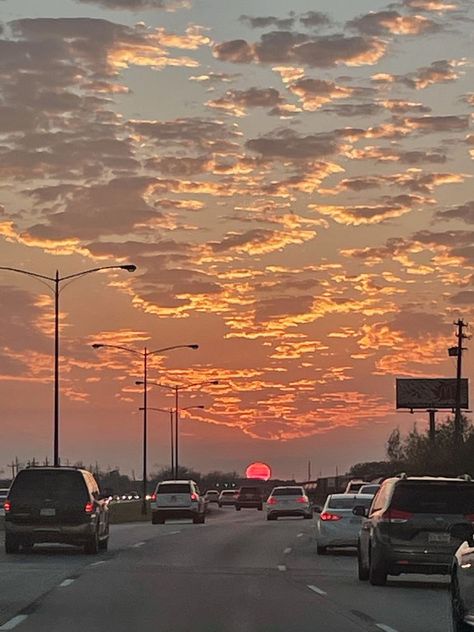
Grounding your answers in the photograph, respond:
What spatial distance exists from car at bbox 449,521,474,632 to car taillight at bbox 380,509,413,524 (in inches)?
380

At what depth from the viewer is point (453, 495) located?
26.0m

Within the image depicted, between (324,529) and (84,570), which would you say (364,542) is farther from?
(324,529)

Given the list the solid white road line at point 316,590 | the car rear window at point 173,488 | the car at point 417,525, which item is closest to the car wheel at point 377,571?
the car at point 417,525

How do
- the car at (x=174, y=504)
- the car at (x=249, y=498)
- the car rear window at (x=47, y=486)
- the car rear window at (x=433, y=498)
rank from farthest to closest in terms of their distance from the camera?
the car at (x=249, y=498), the car at (x=174, y=504), the car rear window at (x=47, y=486), the car rear window at (x=433, y=498)

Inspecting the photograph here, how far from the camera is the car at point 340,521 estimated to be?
3628 cm

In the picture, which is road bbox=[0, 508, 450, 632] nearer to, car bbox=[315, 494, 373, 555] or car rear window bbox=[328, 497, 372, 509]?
car bbox=[315, 494, 373, 555]

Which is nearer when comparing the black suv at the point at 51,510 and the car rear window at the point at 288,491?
the black suv at the point at 51,510

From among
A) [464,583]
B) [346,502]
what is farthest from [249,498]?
[464,583]

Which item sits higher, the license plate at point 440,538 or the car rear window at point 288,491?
the license plate at point 440,538

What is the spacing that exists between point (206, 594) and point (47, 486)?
45.0 ft

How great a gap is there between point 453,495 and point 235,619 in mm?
7907

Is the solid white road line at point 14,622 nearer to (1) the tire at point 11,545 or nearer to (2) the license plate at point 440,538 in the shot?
(2) the license plate at point 440,538

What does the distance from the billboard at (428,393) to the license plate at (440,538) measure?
A: 106890 millimetres

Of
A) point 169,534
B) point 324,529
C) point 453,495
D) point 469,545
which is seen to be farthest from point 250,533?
point 469,545
